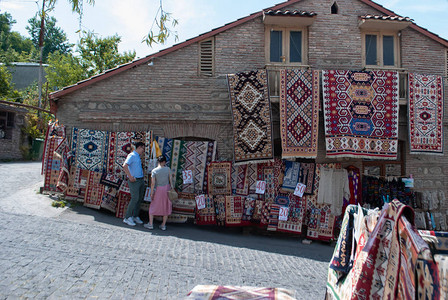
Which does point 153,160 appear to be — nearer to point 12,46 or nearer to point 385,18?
point 385,18

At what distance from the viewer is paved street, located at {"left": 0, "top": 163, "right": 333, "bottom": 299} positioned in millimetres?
4578

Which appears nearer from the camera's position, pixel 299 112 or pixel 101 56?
pixel 299 112

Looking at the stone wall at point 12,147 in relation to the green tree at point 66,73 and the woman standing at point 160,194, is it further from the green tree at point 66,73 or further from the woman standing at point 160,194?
the woman standing at point 160,194

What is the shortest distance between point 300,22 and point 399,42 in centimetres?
310

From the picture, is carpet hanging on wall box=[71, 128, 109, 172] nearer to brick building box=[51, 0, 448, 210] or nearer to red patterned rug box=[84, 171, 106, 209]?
red patterned rug box=[84, 171, 106, 209]

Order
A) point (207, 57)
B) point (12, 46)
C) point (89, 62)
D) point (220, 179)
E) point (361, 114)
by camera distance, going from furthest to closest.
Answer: point (12, 46), point (89, 62), point (207, 57), point (220, 179), point (361, 114)

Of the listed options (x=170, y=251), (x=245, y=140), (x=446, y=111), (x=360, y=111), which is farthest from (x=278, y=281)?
→ (x=446, y=111)

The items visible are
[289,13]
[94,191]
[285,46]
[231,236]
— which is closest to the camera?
[231,236]

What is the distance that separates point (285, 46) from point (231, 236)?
5556 millimetres

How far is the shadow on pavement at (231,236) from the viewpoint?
803 centimetres

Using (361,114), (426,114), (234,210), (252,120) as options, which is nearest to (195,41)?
(252,120)

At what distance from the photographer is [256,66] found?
33.6 ft

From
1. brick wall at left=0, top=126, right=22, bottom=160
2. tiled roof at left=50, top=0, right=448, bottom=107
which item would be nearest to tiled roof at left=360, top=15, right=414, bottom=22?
tiled roof at left=50, top=0, right=448, bottom=107

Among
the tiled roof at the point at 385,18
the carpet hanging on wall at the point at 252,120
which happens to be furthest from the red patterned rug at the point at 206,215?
the tiled roof at the point at 385,18
